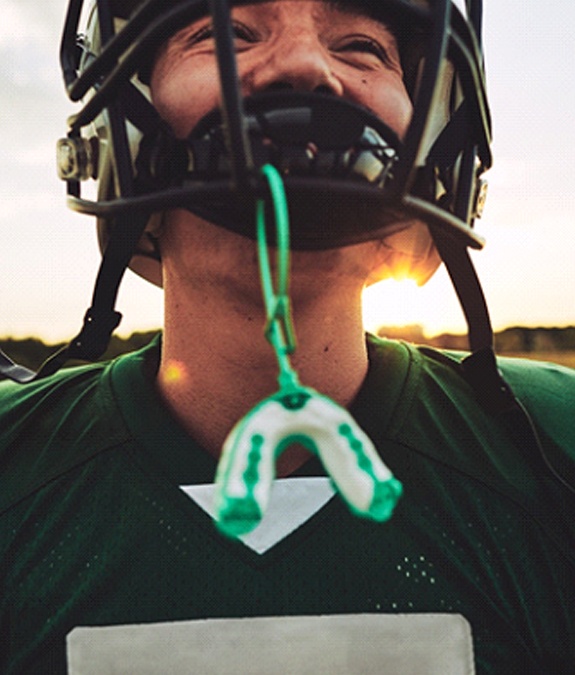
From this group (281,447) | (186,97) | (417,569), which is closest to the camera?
(281,447)

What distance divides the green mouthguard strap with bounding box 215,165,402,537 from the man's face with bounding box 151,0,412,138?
0.66 m

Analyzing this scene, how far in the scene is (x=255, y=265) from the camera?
138 cm

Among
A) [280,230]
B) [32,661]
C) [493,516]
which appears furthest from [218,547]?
[280,230]

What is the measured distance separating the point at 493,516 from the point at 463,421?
212mm

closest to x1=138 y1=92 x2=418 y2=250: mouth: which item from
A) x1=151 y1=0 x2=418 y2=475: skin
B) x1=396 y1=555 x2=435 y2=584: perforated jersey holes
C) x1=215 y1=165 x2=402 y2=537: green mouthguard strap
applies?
x1=151 y1=0 x2=418 y2=475: skin

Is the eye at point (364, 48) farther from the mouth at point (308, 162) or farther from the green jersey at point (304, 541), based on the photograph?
the green jersey at point (304, 541)

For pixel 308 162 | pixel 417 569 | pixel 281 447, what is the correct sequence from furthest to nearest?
pixel 417 569 → pixel 308 162 → pixel 281 447

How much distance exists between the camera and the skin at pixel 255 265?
4.55ft

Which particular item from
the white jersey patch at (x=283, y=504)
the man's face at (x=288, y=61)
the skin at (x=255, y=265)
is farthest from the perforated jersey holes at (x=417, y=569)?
the man's face at (x=288, y=61)

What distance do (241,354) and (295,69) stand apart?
53 centimetres

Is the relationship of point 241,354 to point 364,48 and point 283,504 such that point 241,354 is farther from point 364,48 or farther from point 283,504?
point 364,48

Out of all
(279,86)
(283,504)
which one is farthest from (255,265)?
(283,504)

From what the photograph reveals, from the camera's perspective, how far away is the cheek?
1.40 metres

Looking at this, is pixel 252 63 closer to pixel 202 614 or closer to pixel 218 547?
pixel 218 547
